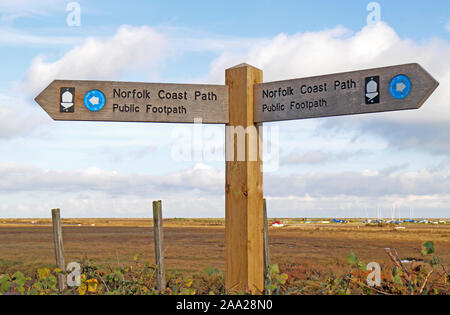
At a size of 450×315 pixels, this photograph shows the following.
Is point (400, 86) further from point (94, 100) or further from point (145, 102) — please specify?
point (94, 100)

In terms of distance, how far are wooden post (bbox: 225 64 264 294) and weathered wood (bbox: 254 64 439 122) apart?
0.15 m

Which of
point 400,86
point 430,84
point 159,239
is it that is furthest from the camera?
point 159,239

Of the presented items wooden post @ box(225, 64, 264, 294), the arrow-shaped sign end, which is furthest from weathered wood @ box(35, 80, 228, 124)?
the arrow-shaped sign end

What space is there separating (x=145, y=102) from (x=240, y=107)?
980 millimetres

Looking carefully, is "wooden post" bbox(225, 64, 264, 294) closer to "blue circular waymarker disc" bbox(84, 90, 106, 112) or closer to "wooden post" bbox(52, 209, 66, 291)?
"blue circular waymarker disc" bbox(84, 90, 106, 112)

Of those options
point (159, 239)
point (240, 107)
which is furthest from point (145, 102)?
point (159, 239)

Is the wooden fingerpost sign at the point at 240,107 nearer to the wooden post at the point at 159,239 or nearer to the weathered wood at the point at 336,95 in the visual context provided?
the weathered wood at the point at 336,95

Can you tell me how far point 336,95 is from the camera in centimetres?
421

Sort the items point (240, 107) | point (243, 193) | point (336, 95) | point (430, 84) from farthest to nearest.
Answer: point (240, 107)
point (243, 193)
point (336, 95)
point (430, 84)

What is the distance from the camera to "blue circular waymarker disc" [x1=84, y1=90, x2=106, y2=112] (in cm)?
454

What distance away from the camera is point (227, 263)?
4.42 meters

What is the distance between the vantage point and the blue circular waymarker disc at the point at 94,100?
14.9 feet
